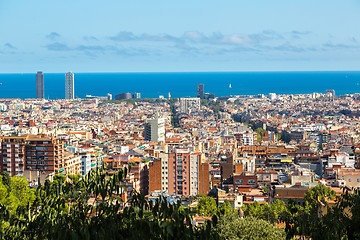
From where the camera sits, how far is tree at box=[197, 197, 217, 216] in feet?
71.7

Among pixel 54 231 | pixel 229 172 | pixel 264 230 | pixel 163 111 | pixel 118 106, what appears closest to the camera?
pixel 54 231

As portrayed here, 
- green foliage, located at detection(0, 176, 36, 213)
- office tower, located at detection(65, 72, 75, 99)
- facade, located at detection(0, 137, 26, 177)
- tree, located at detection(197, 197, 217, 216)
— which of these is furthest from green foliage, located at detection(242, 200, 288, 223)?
office tower, located at detection(65, 72, 75, 99)

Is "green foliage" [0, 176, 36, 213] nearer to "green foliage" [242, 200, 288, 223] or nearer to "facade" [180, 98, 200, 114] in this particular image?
"green foliage" [242, 200, 288, 223]

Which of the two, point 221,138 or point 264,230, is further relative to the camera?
point 221,138

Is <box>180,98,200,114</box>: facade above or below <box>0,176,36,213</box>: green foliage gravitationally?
above

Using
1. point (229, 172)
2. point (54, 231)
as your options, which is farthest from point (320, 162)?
point (54, 231)

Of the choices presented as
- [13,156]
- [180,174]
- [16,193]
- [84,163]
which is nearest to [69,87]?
[84,163]

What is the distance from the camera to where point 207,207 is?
73.1 ft

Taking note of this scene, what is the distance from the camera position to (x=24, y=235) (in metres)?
8.11

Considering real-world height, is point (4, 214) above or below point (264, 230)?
above

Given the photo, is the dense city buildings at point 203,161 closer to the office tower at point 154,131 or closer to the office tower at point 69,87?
the office tower at point 154,131

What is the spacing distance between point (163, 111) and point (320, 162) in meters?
56.8

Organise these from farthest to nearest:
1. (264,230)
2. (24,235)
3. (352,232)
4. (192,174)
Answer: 1. (192,174)
2. (264,230)
3. (352,232)
4. (24,235)

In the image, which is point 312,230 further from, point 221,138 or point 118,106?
point 118,106
